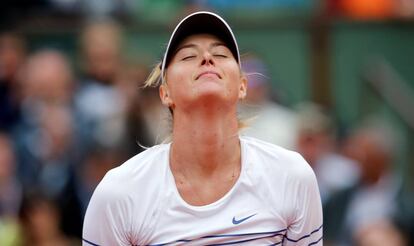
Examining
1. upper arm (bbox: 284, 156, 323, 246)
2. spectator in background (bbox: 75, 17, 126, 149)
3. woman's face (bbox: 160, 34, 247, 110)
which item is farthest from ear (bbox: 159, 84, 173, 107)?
spectator in background (bbox: 75, 17, 126, 149)

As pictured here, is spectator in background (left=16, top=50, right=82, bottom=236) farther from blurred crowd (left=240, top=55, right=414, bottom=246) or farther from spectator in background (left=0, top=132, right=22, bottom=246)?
blurred crowd (left=240, top=55, right=414, bottom=246)

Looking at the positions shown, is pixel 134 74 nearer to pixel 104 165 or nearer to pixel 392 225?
pixel 104 165

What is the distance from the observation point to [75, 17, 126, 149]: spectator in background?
29.4 ft

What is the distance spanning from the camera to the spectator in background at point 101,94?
8.97 metres

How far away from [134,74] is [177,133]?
15.3 feet

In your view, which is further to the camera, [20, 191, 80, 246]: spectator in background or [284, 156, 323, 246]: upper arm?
[20, 191, 80, 246]: spectator in background

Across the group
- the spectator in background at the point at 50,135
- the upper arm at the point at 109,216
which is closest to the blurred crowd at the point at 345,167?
the spectator in background at the point at 50,135

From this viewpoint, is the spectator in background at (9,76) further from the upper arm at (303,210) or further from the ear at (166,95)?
the upper arm at (303,210)

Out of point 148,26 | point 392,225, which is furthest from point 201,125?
point 148,26

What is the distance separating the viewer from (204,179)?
4.71 m

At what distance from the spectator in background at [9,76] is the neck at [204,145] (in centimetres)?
473

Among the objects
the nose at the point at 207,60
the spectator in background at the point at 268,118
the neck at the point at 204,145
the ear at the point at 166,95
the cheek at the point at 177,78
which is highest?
the spectator in background at the point at 268,118

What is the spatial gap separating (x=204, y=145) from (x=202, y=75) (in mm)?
308

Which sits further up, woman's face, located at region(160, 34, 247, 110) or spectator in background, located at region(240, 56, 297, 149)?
spectator in background, located at region(240, 56, 297, 149)
